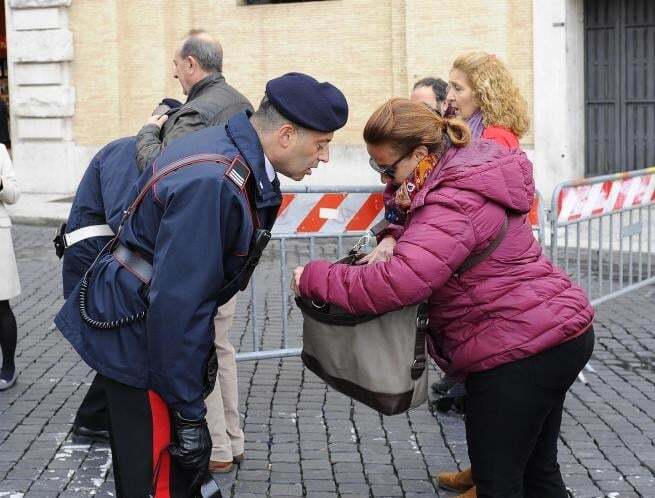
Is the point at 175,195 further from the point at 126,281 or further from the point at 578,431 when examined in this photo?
the point at 578,431

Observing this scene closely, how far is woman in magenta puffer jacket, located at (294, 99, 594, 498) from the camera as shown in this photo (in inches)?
146

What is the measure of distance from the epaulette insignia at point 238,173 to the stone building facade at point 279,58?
12.8m

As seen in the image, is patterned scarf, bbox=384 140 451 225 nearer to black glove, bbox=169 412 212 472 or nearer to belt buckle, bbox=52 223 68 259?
black glove, bbox=169 412 212 472

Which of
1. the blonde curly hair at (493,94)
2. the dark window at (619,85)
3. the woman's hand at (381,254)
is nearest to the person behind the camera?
the woman's hand at (381,254)

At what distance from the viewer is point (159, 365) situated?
11.2 feet

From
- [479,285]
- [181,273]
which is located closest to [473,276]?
[479,285]

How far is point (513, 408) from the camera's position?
3.86 meters

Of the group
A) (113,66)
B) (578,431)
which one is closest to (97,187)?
(578,431)

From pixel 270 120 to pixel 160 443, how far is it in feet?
3.22

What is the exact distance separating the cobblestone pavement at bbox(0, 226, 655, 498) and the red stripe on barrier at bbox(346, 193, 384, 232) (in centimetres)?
92

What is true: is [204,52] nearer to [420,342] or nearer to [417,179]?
[417,179]

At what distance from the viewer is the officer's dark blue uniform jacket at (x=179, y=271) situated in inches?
130

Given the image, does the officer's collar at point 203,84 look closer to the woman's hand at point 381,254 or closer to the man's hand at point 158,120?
the man's hand at point 158,120

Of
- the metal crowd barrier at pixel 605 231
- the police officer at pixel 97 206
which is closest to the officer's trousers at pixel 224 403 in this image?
the police officer at pixel 97 206
